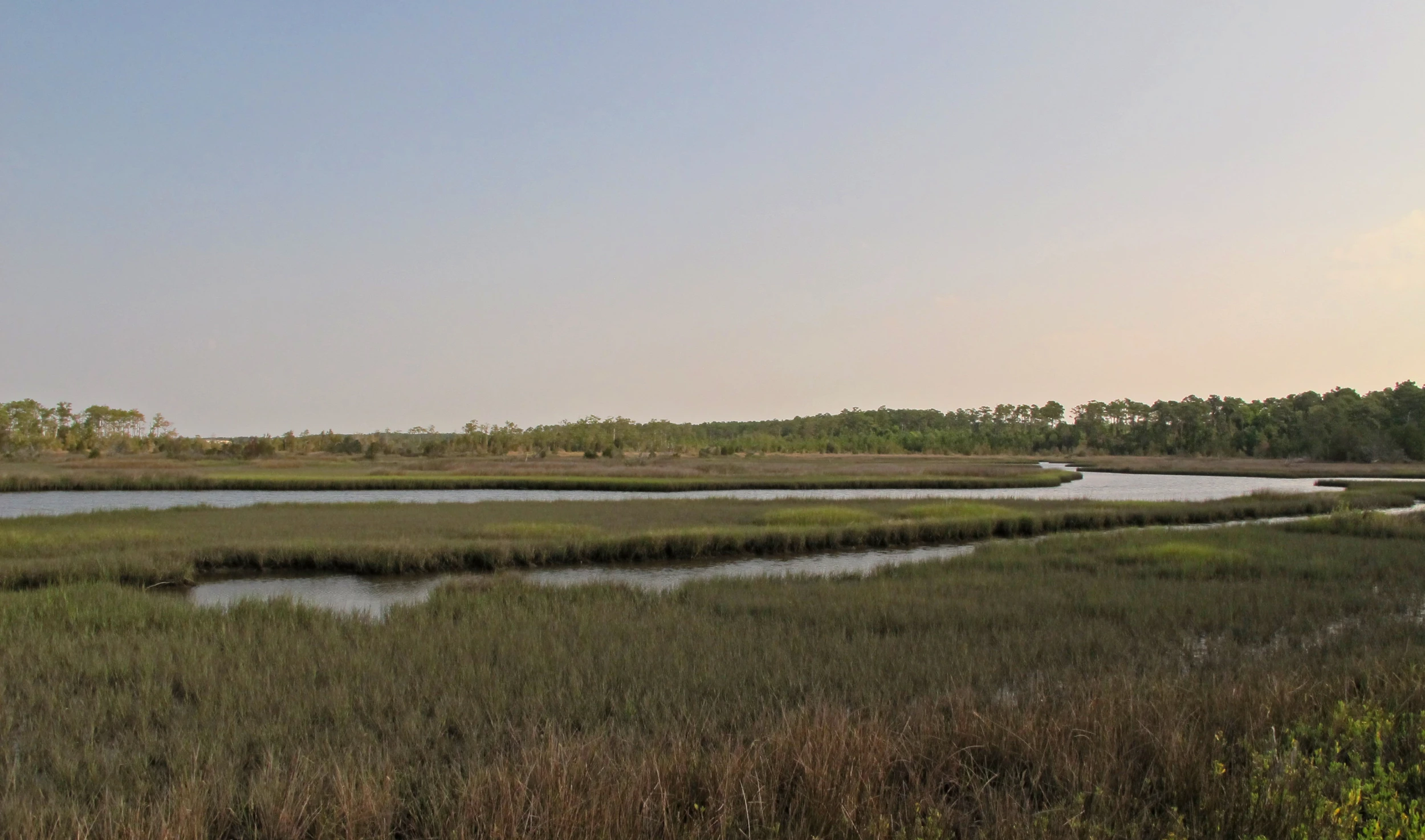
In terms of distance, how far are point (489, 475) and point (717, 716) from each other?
5381cm

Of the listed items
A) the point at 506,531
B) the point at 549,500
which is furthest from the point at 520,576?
the point at 549,500

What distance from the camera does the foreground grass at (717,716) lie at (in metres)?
4.04

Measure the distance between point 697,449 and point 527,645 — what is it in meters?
109

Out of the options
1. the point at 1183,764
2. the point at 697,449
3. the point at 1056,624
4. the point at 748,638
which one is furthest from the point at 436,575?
the point at 697,449

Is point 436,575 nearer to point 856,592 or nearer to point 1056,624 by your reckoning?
point 856,592

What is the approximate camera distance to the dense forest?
8962 centimetres

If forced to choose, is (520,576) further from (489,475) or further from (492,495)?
(489,475)

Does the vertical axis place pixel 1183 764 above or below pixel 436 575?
above

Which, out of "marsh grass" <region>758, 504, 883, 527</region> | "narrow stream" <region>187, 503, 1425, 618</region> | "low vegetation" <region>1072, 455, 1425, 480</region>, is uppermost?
"marsh grass" <region>758, 504, 883, 527</region>

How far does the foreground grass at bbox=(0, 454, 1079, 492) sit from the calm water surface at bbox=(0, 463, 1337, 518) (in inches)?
54.7

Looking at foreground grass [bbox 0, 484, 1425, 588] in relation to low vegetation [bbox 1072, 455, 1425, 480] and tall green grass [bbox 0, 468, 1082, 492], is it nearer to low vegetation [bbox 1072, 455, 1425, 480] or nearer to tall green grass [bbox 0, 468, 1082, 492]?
tall green grass [bbox 0, 468, 1082, 492]

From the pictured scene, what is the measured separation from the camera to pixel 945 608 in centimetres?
1194

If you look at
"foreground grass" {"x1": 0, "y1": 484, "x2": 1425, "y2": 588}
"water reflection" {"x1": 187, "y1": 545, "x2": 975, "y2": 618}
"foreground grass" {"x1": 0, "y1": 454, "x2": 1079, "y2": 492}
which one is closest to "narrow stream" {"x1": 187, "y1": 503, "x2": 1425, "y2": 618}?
"water reflection" {"x1": 187, "y1": 545, "x2": 975, "y2": 618}

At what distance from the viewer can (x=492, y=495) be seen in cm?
4256
